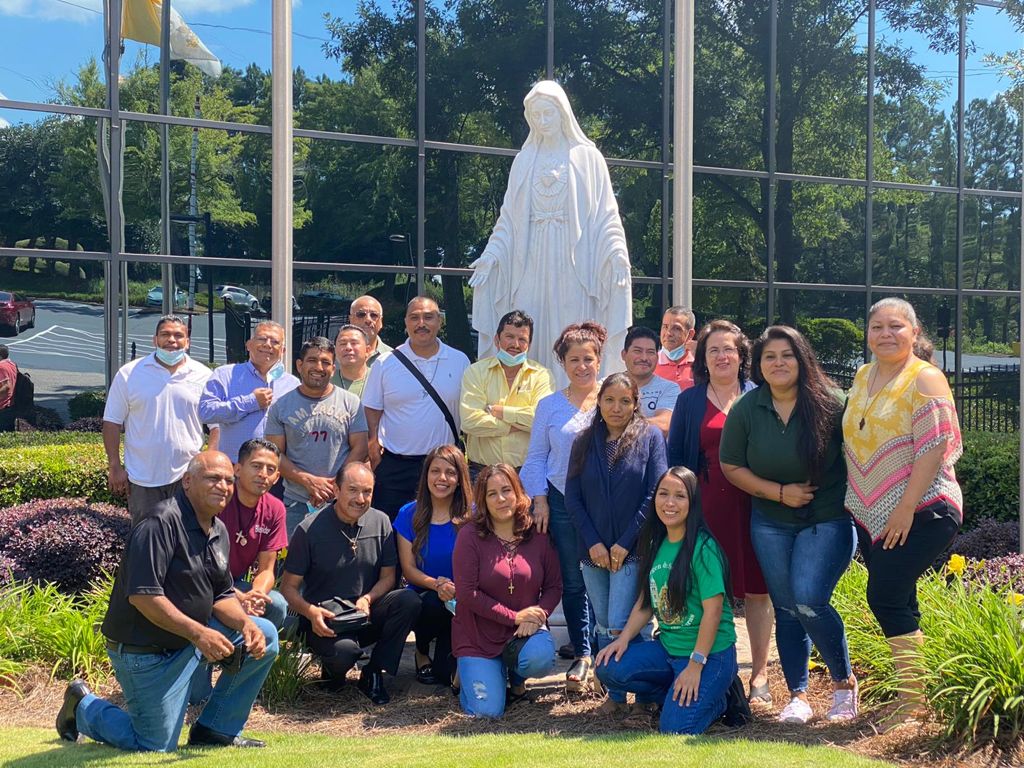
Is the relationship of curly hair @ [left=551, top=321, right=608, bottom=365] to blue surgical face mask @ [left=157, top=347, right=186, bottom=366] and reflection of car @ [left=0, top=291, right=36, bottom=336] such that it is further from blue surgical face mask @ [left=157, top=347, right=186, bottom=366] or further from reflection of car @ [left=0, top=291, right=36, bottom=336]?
reflection of car @ [left=0, top=291, right=36, bottom=336]

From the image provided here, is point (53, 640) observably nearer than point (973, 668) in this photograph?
No

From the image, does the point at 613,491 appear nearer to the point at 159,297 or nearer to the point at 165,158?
the point at 159,297

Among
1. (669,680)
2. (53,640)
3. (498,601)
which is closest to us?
(669,680)

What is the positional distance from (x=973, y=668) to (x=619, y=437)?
71.4 inches

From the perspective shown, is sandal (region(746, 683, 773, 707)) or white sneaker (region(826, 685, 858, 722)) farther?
sandal (region(746, 683, 773, 707))

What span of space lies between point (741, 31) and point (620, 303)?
9.02 meters

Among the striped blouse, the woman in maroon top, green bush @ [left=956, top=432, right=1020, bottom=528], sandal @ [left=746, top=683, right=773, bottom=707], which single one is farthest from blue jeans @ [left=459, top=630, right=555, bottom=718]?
green bush @ [left=956, top=432, right=1020, bottom=528]

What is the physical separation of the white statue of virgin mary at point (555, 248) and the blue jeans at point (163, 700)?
2.63 m

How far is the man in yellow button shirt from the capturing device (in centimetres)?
618

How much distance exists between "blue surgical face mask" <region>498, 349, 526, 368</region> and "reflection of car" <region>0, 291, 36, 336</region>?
6983mm

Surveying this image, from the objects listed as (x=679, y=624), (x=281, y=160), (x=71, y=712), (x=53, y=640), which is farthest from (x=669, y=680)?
(x=281, y=160)

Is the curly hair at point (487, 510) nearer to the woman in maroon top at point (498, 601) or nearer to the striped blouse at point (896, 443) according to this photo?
the woman in maroon top at point (498, 601)

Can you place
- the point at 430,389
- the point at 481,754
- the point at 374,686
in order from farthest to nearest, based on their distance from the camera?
the point at 430,389 → the point at 374,686 → the point at 481,754

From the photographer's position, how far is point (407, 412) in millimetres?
6531
